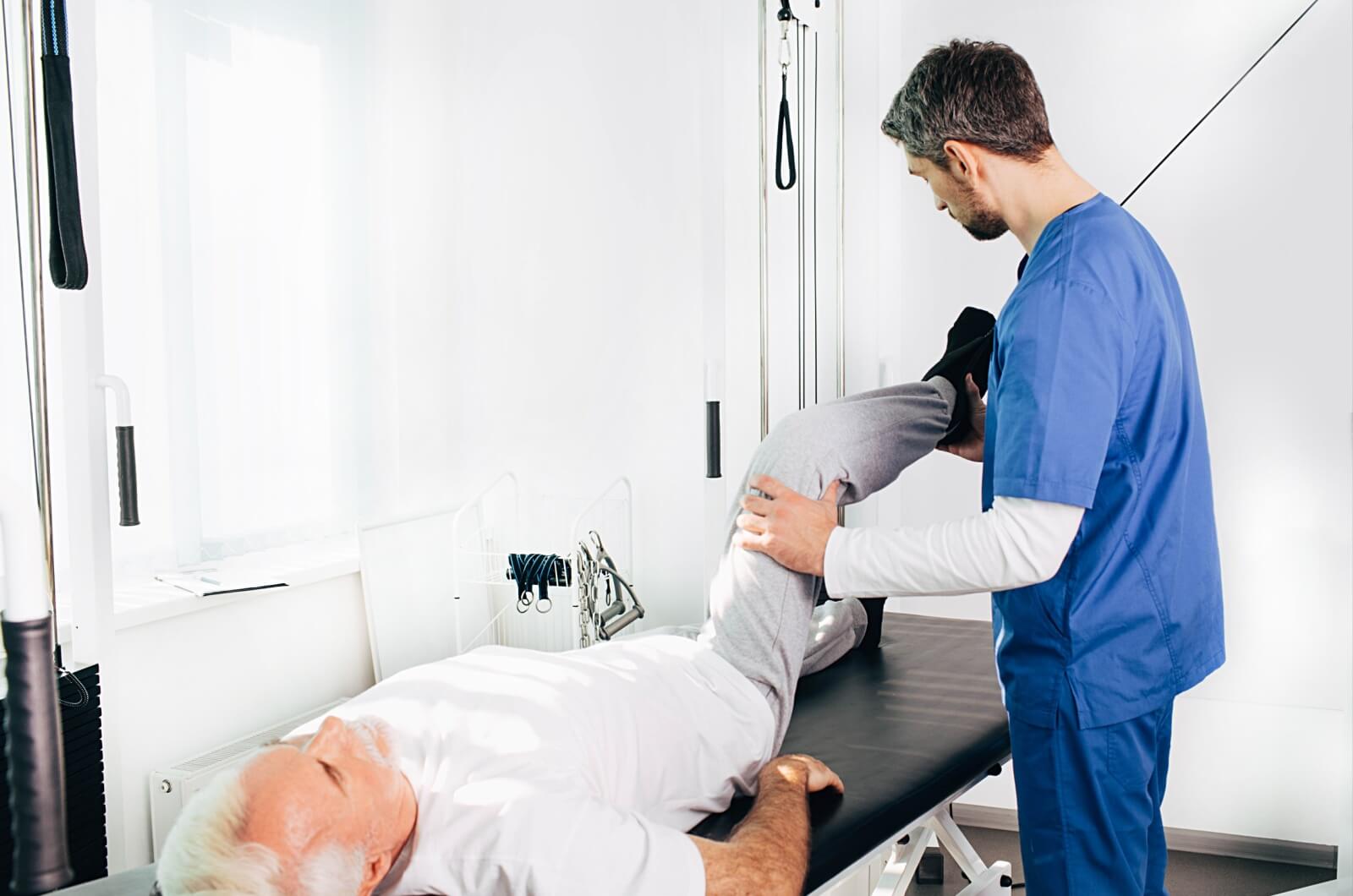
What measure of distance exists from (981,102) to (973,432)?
0.66m

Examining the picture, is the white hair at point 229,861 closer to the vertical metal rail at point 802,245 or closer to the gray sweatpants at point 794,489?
the gray sweatpants at point 794,489

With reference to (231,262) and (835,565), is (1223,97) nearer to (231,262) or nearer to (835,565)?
(835,565)

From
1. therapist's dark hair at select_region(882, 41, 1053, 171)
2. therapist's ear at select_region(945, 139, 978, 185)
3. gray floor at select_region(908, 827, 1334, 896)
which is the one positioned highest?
therapist's dark hair at select_region(882, 41, 1053, 171)

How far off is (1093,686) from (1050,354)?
0.41m

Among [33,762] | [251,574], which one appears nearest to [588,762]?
[33,762]

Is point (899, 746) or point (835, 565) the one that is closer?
point (835, 565)

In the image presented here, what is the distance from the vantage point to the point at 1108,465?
4.15ft

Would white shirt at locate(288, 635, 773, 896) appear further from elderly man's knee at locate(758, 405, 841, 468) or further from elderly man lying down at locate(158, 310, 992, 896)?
elderly man's knee at locate(758, 405, 841, 468)

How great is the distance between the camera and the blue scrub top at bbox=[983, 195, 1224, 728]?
3.96ft

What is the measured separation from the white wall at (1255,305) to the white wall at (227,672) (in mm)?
2194

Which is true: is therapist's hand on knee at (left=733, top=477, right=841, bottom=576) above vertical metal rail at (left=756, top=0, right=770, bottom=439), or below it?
below

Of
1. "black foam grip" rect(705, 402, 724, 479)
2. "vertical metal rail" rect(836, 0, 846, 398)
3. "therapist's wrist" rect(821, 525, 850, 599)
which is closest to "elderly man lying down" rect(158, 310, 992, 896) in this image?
"therapist's wrist" rect(821, 525, 850, 599)

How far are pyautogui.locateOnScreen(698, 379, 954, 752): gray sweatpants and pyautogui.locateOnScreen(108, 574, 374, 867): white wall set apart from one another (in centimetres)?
124

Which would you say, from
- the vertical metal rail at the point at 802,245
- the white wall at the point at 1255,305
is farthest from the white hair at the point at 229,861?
the white wall at the point at 1255,305
